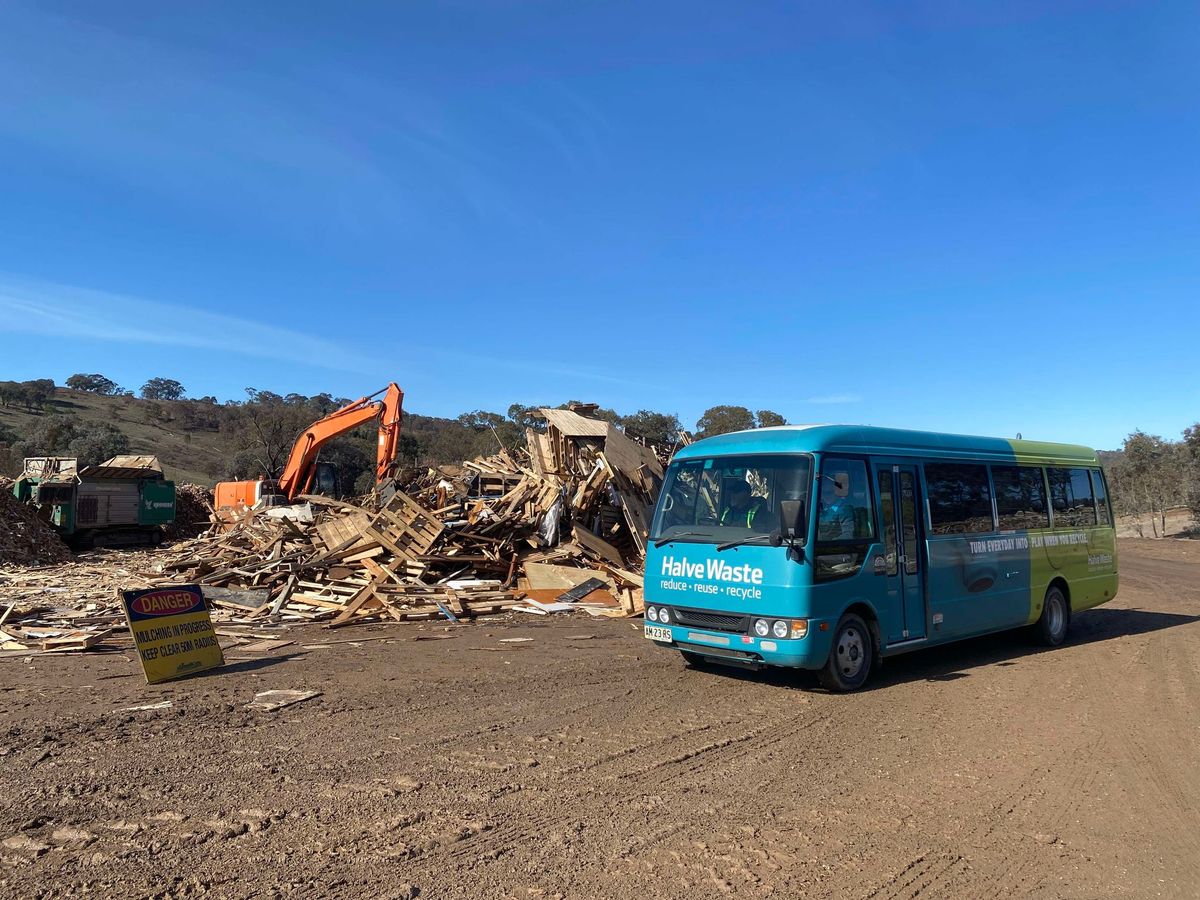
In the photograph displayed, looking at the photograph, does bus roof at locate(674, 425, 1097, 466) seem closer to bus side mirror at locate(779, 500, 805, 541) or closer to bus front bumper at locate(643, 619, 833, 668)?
bus side mirror at locate(779, 500, 805, 541)

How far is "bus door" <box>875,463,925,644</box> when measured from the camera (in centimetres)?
862

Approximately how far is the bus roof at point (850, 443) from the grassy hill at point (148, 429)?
58.9 metres

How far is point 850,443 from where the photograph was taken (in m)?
8.48

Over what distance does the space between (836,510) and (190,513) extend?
33478mm

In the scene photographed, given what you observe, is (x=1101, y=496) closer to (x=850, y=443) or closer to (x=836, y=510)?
(x=850, y=443)

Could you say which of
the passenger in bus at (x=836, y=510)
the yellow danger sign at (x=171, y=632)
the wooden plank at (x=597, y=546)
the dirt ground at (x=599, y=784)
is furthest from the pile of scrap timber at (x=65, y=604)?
the passenger in bus at (x=836, y=510)

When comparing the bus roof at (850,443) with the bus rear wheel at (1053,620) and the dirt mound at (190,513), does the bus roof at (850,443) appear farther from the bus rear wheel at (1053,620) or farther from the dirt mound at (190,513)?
the dirt mound at (190,513)

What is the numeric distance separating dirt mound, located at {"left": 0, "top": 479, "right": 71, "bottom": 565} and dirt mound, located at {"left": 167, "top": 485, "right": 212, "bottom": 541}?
7521 mm

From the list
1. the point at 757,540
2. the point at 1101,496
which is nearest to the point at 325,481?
the point at 757,540

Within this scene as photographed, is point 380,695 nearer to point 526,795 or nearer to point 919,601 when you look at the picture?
point 526,795

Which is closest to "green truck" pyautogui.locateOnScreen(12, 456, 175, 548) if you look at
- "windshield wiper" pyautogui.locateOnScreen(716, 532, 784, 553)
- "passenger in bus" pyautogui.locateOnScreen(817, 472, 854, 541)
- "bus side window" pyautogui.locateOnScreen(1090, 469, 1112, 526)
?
"windshield wiper" pyautogui.locateOnScreen(716, 532, 784, 553)

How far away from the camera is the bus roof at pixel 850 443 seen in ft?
27.1

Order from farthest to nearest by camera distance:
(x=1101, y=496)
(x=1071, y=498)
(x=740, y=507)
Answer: (x=1101, y=496)
(x=1071, y=498)
(x=740, y=507)

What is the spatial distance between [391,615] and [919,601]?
8.22 meters
